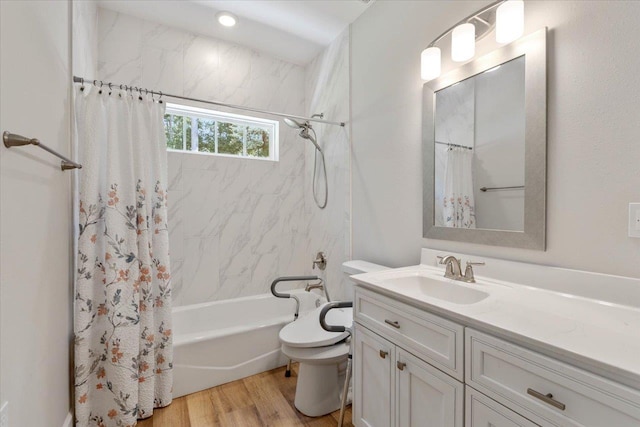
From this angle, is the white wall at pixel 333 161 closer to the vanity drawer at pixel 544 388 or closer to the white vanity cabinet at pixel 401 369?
the white vanity cabinet at pixel 401 369

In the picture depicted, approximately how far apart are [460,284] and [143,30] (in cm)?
294

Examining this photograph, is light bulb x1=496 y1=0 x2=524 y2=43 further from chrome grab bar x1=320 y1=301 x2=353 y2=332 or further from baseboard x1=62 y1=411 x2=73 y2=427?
baseboard x1=62 y1=411 x2=73 y2=427

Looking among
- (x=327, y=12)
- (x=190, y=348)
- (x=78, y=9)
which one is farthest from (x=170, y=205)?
(x=327, y=12)

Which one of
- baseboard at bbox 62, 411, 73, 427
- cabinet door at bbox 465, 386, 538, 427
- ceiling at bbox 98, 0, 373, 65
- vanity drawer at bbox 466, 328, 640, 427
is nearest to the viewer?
vanity drawer at bbox 466, 328, 640, 427

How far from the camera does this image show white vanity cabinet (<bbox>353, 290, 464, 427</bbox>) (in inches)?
38.2

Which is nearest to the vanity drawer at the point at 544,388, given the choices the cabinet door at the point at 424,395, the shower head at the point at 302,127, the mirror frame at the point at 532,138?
the cabinet door at the point at 424,395

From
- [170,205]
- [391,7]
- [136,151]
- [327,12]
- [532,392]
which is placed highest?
[327,12]

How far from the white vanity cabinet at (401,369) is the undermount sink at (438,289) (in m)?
0.15

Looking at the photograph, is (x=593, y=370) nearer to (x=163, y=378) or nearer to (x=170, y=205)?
(x=163, y=378)

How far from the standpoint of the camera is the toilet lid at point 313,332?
1.71 meters

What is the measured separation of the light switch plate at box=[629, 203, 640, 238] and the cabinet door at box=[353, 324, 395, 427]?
0.93 meters

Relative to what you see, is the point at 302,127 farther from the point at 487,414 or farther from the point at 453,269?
the point at 487,414

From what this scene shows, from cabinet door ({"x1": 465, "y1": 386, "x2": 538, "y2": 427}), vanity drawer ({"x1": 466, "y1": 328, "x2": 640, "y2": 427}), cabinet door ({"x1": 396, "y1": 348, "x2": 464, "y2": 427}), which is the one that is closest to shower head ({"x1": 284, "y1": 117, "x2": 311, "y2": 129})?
cabinet door ({"x1": 396, "y1": 348, "x2": 464, "y2": 427})

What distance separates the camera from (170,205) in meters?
2.45
